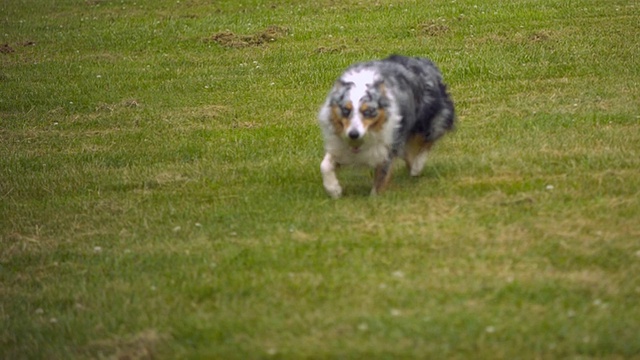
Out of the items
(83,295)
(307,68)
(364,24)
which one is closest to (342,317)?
(83,295)

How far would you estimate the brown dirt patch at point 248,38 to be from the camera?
17672 mm

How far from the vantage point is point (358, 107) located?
9.06 metres

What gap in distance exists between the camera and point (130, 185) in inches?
420

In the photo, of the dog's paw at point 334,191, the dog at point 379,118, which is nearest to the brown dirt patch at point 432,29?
the dog at point 379,118

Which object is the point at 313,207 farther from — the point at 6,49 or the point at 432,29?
the point at 6,49

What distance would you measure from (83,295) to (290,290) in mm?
1540

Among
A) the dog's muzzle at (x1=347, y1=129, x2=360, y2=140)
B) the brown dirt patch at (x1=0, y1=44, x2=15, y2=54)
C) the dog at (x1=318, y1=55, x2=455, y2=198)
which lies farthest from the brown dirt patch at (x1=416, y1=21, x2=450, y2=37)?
the dog's muzzle at (x1=347, y1=129, x2=360, y2=140)

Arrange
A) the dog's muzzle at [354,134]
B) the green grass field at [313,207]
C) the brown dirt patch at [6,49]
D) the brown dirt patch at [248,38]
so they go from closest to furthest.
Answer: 1. the green grass field at [313,207]
2. the dog's muzzle at [354,134]
3. the brown dirt patch at [248,38]
4. the brown dirt patch at [6,49]

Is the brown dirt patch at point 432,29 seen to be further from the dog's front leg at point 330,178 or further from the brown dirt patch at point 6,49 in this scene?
the dog's front leg at point 330,178

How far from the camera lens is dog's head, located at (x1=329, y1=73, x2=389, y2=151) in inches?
356

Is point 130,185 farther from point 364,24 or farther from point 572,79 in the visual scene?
point 364,24

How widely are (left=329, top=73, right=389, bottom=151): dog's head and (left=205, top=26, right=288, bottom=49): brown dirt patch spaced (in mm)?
8585

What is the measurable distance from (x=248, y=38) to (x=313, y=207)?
9.10 meters

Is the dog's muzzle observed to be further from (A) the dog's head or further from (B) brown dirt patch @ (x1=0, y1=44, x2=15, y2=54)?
(B) brown dirt patch @ (x1=0, y1=44, x2=15, y2=54)
